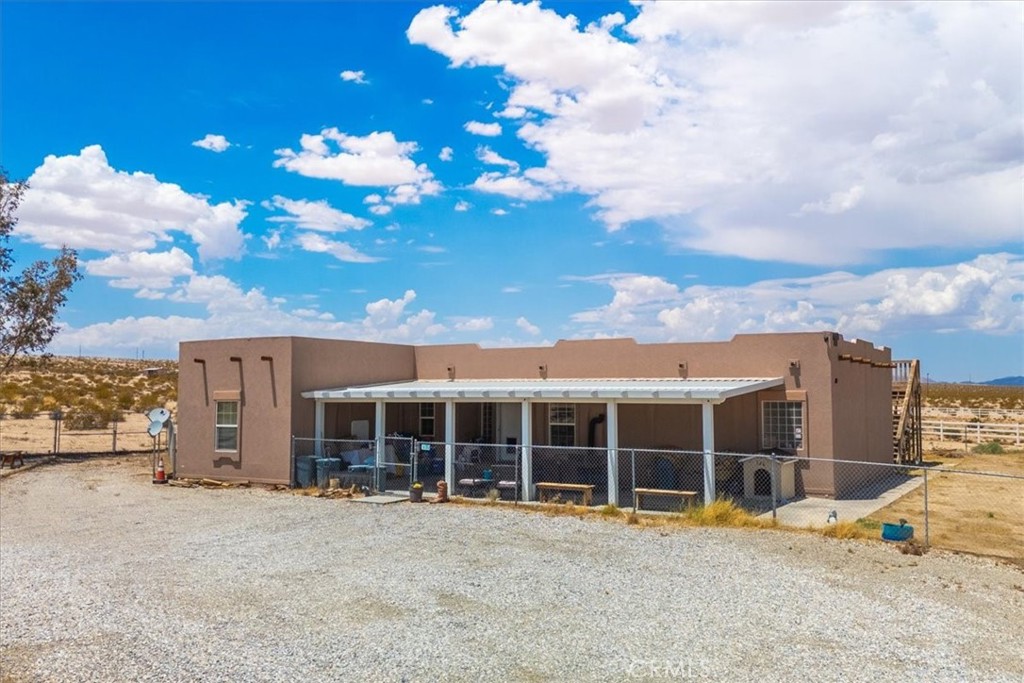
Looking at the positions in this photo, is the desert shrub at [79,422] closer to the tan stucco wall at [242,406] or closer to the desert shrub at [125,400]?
the desert shrub at [125,400]

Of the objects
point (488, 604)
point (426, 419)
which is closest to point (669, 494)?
point (488, 604)

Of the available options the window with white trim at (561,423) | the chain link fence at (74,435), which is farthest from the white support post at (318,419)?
the chain link fence at (74,435)

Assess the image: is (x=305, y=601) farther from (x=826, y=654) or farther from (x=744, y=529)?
(x=744, y=529)

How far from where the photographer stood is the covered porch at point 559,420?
16.8 meters

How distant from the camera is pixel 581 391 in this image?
56.7 ft

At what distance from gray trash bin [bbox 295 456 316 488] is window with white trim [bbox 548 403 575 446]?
634 cm

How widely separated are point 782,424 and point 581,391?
531 cm

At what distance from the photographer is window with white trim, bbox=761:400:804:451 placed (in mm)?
18569

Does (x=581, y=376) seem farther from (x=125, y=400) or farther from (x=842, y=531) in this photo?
(x=125, y=400)

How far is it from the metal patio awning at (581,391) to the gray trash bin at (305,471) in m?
1.67

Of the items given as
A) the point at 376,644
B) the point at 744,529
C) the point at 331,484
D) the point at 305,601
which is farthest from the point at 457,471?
the point at 376,644

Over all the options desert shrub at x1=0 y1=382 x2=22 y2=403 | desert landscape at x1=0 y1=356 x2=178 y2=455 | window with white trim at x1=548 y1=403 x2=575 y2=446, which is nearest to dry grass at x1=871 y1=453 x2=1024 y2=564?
window with white trim at x1=548 y1=403 x2=575 y2=446

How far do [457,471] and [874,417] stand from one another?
1248 cm

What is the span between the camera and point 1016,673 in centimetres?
746
